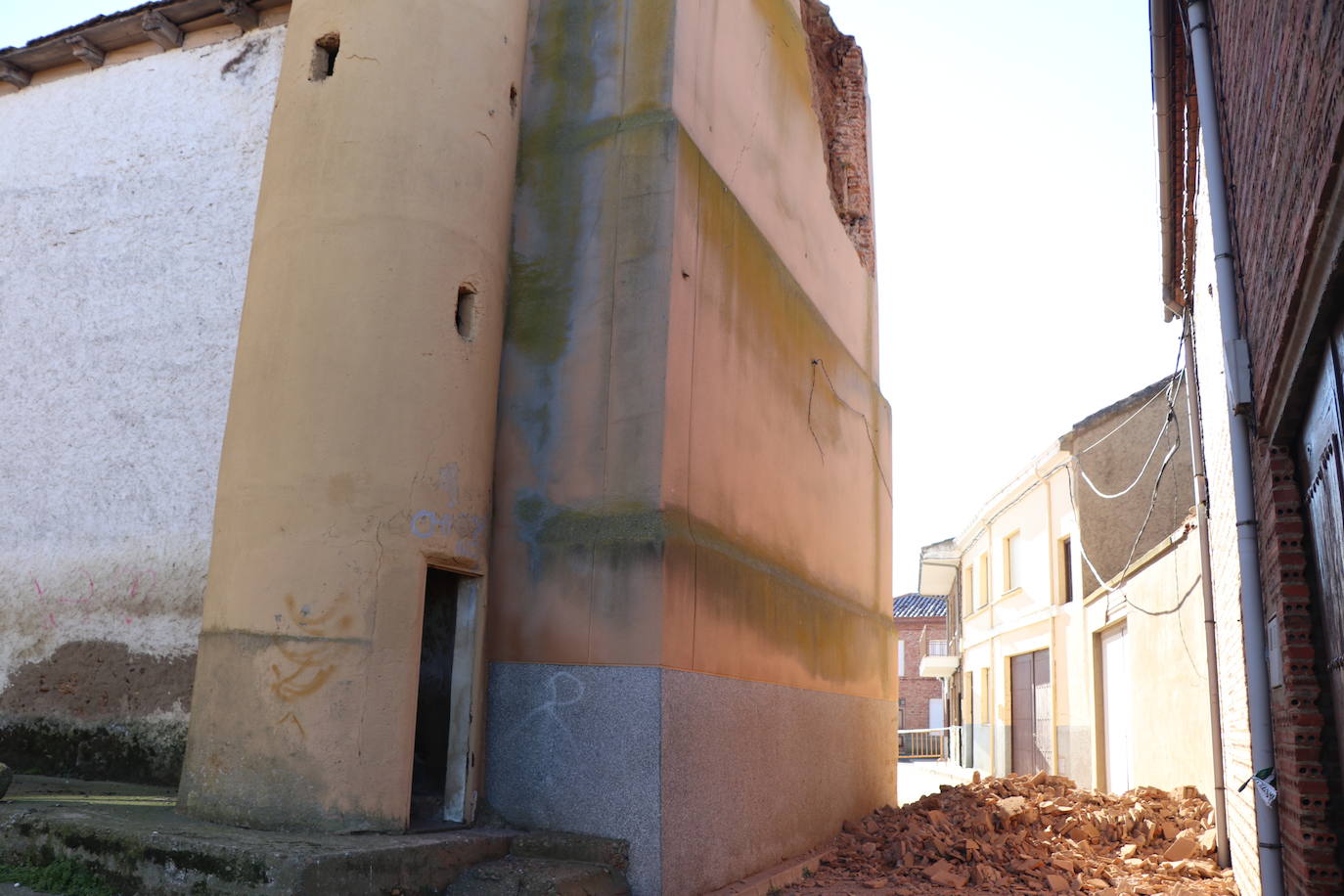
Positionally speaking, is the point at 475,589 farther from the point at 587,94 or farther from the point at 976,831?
the point at 976,831

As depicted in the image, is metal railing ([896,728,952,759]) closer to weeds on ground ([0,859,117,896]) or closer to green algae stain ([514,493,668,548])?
green algae stain ([514,493,668,548])

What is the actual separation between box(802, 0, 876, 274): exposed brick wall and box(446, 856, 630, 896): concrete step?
901 cm

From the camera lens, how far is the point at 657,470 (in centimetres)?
748

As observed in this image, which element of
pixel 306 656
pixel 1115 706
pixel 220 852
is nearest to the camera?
pixel 220 852

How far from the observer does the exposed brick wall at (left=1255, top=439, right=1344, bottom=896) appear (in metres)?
5.11

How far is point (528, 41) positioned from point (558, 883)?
6.58 m

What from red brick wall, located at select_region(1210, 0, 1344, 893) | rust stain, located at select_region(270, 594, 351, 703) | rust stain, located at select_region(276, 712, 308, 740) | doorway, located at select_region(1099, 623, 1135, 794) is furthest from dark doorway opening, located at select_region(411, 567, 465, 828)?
doorway, located at select_region(1099, 623, 1135, 794)

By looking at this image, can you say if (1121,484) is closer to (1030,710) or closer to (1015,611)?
(1015,611)

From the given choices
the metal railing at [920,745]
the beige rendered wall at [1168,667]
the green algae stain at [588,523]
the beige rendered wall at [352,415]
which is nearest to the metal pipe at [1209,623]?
the beige rendered wall at [1168,667]

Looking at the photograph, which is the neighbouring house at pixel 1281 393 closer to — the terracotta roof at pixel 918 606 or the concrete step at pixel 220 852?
the concrete step at pixel 220 852

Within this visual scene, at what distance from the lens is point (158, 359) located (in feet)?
31.2

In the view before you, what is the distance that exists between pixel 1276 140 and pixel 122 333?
920 cm

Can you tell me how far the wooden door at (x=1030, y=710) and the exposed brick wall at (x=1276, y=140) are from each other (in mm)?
16541

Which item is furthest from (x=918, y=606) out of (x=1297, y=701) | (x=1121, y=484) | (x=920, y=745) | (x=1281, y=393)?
(x=1281, y=393)
